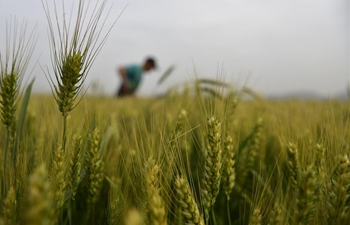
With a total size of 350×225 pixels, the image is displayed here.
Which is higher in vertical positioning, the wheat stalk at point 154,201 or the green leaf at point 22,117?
the green leaf at point 22,117

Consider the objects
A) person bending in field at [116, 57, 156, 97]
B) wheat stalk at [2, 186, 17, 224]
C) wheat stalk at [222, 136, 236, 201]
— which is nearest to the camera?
wheat stalk at [2, 186, 17, 224]

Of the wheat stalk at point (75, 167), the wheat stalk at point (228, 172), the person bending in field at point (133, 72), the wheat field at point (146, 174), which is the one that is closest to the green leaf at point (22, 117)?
the wheat field at point (146, 174)

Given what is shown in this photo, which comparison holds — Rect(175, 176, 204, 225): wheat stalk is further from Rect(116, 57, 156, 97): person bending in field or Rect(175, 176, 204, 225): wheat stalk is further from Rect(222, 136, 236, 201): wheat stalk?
Rect(116, 57, 156, 97): person bending in field

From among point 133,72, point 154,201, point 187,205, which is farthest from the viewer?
point 133,72


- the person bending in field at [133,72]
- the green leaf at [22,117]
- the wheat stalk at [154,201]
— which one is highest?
the person bending in field at [133,72]

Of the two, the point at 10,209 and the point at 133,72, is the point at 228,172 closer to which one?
the point at 10,209

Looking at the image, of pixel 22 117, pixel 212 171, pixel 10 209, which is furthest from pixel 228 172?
pixel 22 117

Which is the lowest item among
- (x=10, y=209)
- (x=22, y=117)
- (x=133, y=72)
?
(x=10, y=209)

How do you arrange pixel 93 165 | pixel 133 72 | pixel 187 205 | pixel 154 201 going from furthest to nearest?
pixel 133 72 → pixel 93 165 → pixel 187 205 → pixel 154 201

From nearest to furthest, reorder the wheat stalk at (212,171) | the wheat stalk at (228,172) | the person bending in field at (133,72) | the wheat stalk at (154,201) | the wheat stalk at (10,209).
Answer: the wheat stalk at (154,201), the wheat stalk at (10,209), the wheat stalk at (212,171), the wheat stalk at (228,172), the person bending in field at (133,72)

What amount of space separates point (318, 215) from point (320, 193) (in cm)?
7

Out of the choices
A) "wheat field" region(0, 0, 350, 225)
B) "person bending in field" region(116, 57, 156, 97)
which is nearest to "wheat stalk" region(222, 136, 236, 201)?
"wheat field" region(0, 0, 350, 225)

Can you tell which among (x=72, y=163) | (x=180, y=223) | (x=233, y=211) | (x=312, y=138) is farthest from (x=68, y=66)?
(x=233, y=211)

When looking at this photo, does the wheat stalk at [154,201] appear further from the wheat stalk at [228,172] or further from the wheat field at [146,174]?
the wheat stalk at [228,172]
